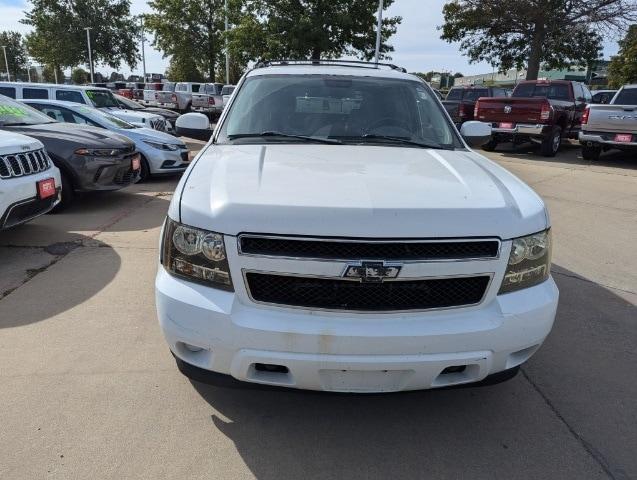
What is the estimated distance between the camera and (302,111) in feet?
12.1

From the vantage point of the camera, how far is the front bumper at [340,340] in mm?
2150

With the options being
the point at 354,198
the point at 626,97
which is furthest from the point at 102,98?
the point at 626,97

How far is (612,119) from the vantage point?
1212cm

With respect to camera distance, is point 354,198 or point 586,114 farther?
point 586,114

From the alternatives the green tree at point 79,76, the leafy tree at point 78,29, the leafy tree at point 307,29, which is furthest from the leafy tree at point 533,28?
the green tree at point 79,76

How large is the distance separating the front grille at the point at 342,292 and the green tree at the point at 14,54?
10076 cm

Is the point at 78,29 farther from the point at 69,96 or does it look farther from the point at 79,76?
the point at 69,96

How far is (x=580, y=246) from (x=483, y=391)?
368cm

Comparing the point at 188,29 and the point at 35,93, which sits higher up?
the point at 188,29

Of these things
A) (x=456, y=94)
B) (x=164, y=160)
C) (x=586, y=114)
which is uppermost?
(x=456, y=94)

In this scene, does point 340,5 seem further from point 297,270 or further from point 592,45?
point 297,270

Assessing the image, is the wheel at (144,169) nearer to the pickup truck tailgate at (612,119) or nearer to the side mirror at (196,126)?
the side mirror at (196,126)

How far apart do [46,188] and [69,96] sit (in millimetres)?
7226

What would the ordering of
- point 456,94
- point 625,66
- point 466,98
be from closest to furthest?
point 466,98 → point 456,94 → point 625,66
